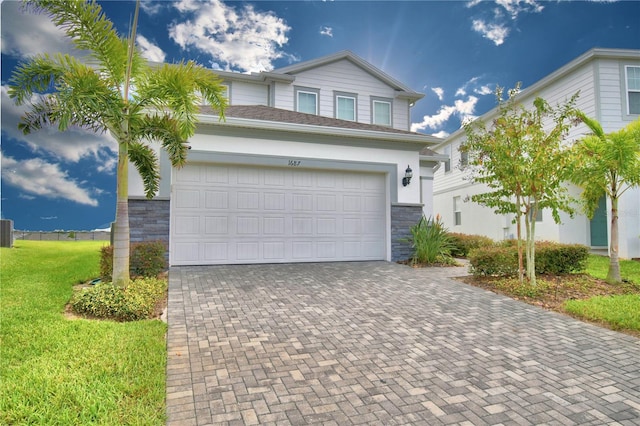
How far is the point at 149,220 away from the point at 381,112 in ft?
31.9

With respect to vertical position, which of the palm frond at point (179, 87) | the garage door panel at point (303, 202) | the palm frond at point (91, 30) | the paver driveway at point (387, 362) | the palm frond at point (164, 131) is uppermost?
the palm frond at point (91, 30)

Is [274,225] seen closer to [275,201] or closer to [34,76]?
[275,201]

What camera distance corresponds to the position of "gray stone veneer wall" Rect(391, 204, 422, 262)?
10.3 m

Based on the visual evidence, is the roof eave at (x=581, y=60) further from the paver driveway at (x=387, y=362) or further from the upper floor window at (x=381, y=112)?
the paver driveway at (x=387, y=362)

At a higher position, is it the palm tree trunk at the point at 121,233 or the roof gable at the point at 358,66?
the roof gable at the point at 358,66

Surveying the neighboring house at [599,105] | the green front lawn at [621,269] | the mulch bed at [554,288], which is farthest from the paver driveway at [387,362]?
the neighboring house at [599,105]

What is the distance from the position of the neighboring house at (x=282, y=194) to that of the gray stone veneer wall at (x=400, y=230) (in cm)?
3

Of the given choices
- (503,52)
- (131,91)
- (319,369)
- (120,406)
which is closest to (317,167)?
(131,91)

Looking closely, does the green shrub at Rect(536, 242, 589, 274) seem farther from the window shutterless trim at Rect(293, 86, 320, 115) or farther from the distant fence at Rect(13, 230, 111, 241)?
the distant fence at Rect(13, 230, 111, 241)

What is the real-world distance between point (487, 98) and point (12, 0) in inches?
662

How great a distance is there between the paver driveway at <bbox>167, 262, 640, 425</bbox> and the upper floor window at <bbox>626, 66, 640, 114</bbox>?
10.1m

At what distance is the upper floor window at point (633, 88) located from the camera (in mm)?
11703

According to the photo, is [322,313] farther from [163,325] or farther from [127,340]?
[127,340]

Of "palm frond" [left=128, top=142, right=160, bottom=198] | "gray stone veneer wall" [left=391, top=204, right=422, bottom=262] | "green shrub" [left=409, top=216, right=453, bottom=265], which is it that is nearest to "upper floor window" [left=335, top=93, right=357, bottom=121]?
"gray stone veneer wall" [left=391, top=204, right=422, bottom=262]
